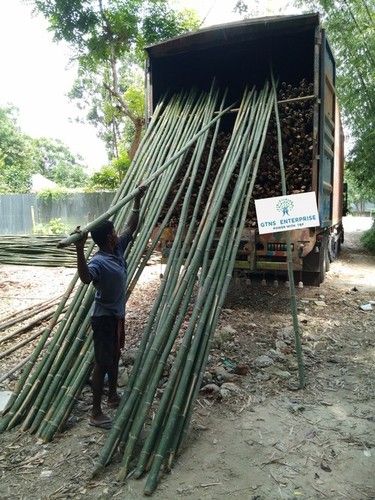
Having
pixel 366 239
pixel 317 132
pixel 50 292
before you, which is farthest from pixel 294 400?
pixel 366 239

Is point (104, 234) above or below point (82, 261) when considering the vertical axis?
above

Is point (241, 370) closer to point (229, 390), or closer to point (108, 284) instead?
point (229, 390)

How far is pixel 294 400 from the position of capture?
3.15m

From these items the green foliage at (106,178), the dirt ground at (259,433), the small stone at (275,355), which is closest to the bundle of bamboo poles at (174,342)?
the dirt ground at (259,433)

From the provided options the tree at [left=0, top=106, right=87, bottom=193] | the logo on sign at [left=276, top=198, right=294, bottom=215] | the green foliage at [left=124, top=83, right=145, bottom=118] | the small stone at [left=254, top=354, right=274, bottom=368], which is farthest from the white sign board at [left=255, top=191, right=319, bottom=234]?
the tree at [left=0, top=106, right=87, bottom=193]

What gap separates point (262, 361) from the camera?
3766mm

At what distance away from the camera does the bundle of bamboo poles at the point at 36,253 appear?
8789 millimetres

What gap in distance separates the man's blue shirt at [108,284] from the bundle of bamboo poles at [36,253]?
6.15m

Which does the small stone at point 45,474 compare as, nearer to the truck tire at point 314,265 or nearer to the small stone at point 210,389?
the small stone at point 210,389

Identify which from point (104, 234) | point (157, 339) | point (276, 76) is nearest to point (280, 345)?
point (157, 339)

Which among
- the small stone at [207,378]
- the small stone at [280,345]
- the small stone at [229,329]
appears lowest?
the small stone at [207,378]

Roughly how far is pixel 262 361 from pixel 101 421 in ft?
5.27

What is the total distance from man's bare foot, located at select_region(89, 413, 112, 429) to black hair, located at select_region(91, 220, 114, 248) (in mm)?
1146

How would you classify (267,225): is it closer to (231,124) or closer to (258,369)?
(258,369)
